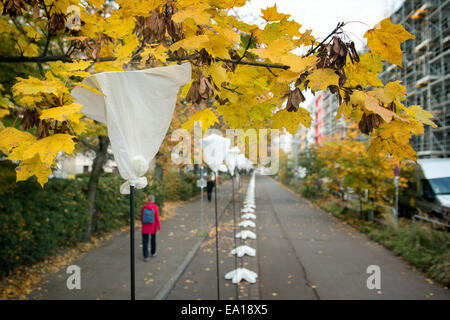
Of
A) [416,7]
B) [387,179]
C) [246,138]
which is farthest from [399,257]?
[416,7]

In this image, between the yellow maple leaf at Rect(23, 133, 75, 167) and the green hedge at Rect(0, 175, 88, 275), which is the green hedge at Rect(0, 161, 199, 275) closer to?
the green hedge at Rect(0, 175, 88, 275)

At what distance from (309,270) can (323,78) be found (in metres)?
6.54

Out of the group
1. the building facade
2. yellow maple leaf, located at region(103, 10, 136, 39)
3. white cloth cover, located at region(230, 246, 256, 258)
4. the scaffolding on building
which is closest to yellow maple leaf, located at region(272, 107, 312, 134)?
yellow maple leaf, located at region(103, 10, 136, 39)

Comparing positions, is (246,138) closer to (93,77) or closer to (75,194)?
(93,77)

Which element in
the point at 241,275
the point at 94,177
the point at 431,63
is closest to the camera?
the point at 241,275

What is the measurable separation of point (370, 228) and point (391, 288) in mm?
5196

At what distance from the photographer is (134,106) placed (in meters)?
1.58

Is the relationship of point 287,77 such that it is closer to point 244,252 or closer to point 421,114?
point 421,114

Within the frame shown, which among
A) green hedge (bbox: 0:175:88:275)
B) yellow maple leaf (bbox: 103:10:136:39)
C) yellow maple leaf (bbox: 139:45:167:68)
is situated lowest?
green hedge (bbox: 0:175:88:275)

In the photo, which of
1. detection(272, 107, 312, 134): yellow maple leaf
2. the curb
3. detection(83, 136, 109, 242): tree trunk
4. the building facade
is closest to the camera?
detection(272, 107, 312, 134): yellow maple leaf

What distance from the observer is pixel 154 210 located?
24.6 feet

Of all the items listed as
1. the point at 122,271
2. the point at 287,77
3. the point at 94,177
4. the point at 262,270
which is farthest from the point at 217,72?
the point at 94,177

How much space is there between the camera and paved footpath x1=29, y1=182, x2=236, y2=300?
17.4ft

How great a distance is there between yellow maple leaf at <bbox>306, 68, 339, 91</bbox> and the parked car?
9607 millimetres
